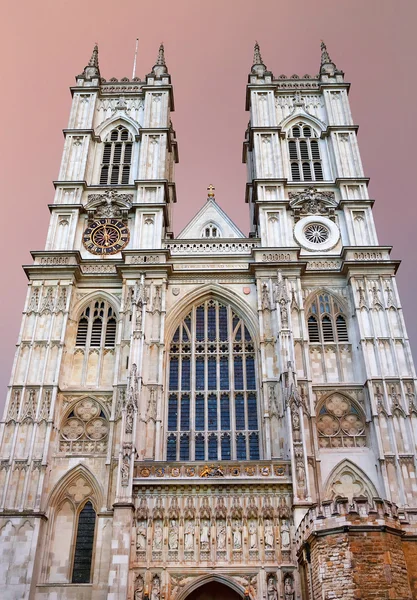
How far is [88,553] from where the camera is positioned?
74.4 feet

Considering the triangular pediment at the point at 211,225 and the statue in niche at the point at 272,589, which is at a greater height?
the triangular pediment at the point at 211,225

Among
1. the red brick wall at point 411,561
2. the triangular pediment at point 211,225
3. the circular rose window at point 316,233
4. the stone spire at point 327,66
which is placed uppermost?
the stone spire at point 327,66

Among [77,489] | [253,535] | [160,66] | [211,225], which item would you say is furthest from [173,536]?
[160,66]

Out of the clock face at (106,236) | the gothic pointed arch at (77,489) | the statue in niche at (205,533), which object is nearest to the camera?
the statue in niche at (205,533)

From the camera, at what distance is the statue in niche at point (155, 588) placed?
2030 cm

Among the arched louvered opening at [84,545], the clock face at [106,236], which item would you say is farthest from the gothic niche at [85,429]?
the clock face at [106,236]

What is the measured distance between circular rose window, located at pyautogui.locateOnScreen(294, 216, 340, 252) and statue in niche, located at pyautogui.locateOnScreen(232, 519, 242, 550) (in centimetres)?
1386

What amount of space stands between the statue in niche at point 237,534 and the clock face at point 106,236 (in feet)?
47.1

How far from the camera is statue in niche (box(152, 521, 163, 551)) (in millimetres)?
21109

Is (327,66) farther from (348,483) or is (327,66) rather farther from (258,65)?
(348,483)

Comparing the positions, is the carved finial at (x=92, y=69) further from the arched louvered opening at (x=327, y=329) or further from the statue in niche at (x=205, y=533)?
the statue in niche at (x=205, y=533)

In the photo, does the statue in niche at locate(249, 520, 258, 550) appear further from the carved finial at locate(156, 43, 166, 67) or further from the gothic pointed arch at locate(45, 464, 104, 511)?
the carved finial at locate(156, 43, 166, 67)

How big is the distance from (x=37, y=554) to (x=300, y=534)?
9333 millimetres

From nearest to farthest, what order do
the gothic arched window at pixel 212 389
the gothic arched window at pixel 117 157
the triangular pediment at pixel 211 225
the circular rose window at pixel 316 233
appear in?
the gothic arched window at pixel 212 389
the circular rose window at pixel 316 233
the triangular pediment at pixel 211 225
the gothic arched window at pixel 117 157
